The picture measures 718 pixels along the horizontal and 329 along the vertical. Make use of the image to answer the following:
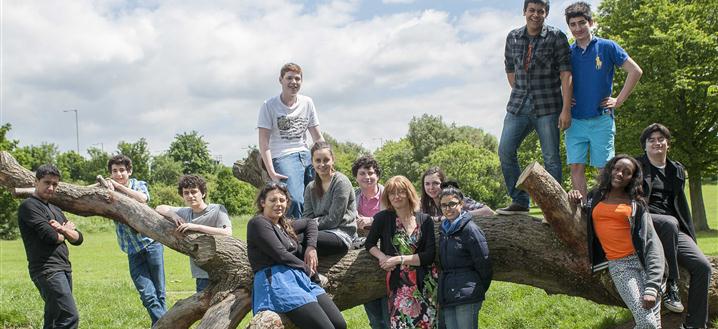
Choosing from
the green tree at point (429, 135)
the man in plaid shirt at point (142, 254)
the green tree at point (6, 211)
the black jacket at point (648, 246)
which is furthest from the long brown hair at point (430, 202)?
the green tree at point (429, 135)

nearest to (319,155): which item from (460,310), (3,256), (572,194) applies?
(460,310)

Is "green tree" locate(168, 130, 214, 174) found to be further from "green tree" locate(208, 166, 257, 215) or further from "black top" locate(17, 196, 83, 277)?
"black top" locate(17, 196, 83, 277)

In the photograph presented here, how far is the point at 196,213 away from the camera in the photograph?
733cm

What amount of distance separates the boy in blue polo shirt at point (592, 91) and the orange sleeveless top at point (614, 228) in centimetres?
90

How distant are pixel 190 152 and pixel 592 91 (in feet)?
251

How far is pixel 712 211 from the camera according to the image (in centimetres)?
4338

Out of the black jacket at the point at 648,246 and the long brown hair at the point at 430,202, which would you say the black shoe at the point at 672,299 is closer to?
the black jacket at the point at 648,246

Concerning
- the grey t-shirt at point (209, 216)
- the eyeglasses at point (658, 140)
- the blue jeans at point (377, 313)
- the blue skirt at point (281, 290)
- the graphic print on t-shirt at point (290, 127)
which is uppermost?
the graphic print on t-shirt at point (290, 127)

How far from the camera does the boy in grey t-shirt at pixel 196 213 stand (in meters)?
6.90

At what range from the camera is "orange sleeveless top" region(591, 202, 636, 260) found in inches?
231

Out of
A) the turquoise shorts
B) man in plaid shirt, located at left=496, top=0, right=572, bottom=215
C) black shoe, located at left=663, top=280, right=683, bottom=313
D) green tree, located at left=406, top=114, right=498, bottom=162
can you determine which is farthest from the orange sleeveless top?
green tree, located at left=406, top=114, right=498, bottom=162

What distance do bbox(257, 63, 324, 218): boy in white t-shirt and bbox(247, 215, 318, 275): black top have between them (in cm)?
147

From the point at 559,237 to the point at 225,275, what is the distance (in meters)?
3.50

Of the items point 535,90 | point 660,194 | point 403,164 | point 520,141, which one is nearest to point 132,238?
point 520,141
